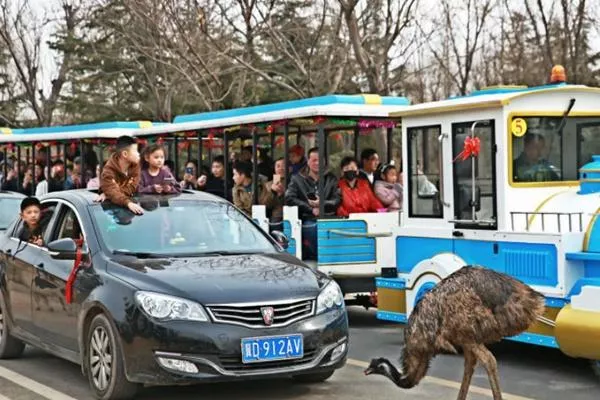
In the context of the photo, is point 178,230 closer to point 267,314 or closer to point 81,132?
point 267,314

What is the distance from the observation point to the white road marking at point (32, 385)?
25.3 ft

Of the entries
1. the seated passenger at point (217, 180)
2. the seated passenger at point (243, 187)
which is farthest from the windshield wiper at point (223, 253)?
the seated passenger at point (217, 180)

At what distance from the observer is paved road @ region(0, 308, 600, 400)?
24.8 ft

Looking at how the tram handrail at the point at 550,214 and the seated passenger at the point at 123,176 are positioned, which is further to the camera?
the seated passenger at the point at 123,176

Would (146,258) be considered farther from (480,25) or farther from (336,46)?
(480,25)

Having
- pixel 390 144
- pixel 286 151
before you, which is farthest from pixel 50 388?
pixel 390 144

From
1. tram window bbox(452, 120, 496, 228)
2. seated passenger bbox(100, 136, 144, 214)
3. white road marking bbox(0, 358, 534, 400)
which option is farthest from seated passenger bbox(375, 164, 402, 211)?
seated passenger bbox(100, 136, 144, 214)

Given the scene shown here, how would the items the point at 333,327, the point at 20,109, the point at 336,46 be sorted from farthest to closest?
the point at 20,109
the point at 336,46
the point at 333,327

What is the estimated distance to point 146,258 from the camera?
7.72m

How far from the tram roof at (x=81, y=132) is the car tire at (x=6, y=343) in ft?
25.2

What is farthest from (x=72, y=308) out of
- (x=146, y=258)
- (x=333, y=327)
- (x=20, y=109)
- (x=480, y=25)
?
(x=20, y=109)

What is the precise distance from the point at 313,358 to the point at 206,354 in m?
0.80

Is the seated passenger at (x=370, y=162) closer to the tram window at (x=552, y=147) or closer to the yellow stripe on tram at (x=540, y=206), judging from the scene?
the tram window at (x=552, y=147)

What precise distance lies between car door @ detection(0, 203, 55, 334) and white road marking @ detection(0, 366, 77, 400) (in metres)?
0.39
